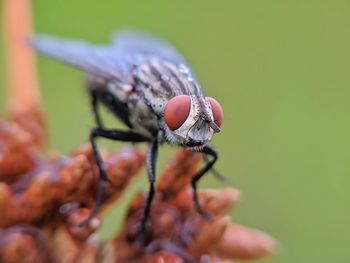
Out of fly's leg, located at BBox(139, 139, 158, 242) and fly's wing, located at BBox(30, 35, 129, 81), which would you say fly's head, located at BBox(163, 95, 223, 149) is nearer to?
fly's leg, located at BBox(139, 139, 158, 242)

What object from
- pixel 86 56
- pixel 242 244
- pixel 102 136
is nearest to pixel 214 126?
pixel 242 244

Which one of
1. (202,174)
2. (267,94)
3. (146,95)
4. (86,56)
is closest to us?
(202,174)

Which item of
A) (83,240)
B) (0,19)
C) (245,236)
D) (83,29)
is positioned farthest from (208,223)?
(83,29)

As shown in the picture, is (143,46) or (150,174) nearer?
(150,174)

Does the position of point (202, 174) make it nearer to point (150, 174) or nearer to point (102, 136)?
point (150, 174)

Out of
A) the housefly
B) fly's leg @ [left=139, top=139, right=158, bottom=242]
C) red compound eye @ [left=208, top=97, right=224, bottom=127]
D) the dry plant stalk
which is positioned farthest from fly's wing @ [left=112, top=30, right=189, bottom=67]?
the dry plant stalk

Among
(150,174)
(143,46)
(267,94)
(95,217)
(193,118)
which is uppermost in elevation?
(267,94)

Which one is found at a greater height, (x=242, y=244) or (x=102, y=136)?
(x=102, y=136)

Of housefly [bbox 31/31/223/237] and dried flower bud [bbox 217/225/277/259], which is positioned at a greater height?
housefly [bbox 31/31/223/237]
